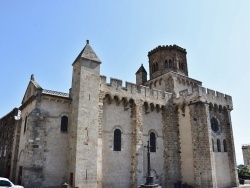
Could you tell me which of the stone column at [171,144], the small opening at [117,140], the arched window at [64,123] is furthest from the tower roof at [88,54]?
the stone column at [171,144]

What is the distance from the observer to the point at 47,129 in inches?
650

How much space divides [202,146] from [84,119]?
35.4 feet

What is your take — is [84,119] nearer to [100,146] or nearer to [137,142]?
[100,146]

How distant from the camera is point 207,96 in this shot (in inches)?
887

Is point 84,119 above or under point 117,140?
above

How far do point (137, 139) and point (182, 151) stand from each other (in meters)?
5.28

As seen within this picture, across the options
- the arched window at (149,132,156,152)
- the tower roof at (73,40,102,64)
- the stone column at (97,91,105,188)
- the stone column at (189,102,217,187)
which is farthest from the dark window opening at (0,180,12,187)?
the stone column at (189,102,217,187)

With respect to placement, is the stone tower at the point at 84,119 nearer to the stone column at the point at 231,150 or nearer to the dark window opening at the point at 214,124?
the dark window opening at the point at 214,124

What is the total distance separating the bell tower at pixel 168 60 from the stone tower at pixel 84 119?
33.0 ft

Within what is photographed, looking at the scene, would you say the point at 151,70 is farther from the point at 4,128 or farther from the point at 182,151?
the point at 4,128

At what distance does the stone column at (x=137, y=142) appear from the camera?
60.4 feet

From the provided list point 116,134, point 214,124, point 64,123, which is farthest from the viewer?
point 214,124

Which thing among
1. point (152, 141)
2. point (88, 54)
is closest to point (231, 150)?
point (152, 141)

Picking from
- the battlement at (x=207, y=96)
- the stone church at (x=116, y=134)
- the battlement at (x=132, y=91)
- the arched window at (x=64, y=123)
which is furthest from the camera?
the battlement at (x=207, y=96)
